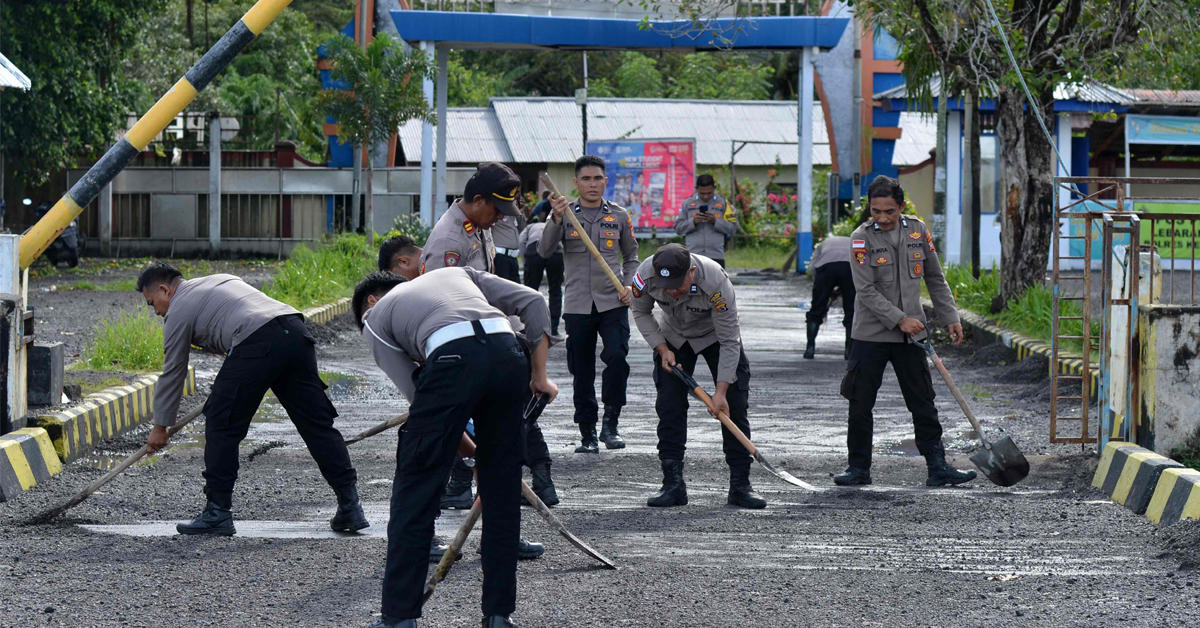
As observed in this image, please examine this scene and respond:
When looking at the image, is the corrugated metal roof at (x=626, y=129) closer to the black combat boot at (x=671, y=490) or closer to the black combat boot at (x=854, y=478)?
the black combat boot at (x=854, y=478)

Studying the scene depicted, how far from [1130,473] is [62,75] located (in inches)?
784

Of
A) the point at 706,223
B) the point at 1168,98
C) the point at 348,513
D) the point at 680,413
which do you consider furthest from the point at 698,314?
the point at 1168,98

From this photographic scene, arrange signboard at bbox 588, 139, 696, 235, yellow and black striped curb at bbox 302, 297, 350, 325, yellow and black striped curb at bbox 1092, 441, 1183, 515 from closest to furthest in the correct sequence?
yellow and black striped curb at bbox 1092, 441, 1183, 515
yellow and black striped curb at bbox 302, 297, 350, 325
signboard at bbox 588, 139, 696, 235

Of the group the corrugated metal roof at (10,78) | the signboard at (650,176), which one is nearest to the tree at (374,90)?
the signboard at (650,176)

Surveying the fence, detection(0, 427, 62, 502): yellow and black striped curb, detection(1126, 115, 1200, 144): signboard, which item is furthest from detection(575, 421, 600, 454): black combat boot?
the fence

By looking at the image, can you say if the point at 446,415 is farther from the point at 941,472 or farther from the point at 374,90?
the point at 374,90

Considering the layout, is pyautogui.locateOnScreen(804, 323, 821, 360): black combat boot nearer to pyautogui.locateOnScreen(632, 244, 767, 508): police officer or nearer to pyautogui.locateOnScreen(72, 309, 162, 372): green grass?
pyautogui.locateOnScreen(72, 309, 162, 372): green grass

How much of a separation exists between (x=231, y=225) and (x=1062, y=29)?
780 inches

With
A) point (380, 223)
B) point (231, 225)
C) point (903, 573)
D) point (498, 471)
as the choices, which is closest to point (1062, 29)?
point (903, 573)

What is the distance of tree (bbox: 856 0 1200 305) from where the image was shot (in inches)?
498

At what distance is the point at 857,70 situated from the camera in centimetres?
2738

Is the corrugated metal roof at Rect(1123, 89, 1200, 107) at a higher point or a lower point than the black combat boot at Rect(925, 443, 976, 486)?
higher

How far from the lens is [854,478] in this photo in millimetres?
7148

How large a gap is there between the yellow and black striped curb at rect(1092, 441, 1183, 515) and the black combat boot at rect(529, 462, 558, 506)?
2.81 m
